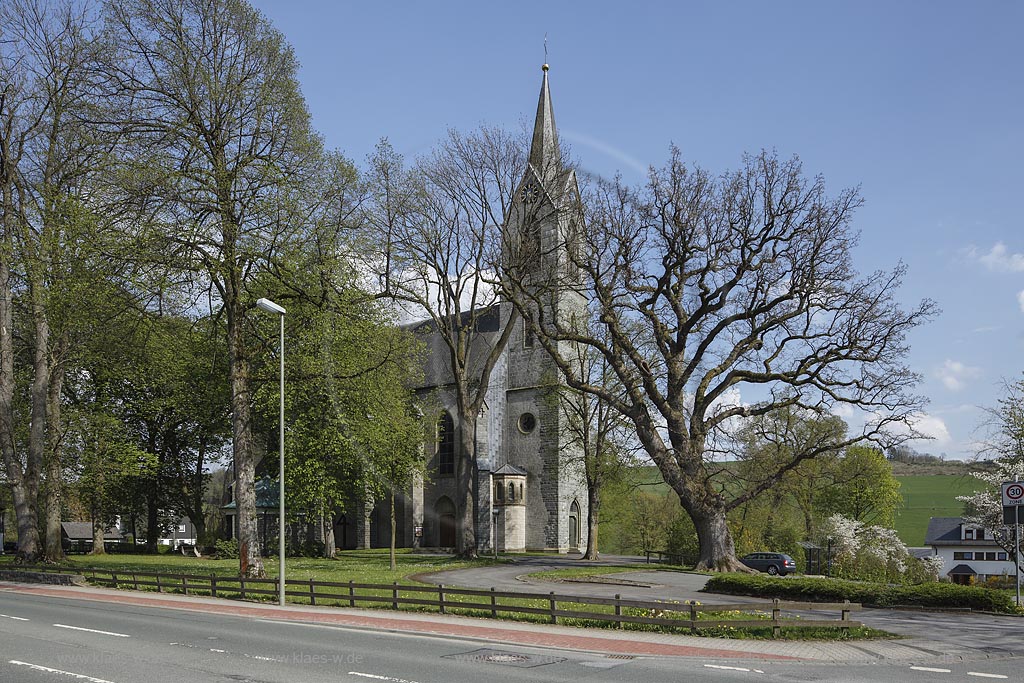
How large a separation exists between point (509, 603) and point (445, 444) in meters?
37.8

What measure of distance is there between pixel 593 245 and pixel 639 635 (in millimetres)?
19349

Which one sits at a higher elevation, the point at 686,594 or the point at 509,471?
the point at 509,471

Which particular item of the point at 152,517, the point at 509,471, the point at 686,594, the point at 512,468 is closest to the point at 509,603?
the point at 686,594

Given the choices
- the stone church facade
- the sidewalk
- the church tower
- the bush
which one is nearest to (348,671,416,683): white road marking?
the sidewalk

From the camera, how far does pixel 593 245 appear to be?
34.5m

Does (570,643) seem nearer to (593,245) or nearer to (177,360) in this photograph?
(593,245)

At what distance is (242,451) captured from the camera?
30172 millimetres

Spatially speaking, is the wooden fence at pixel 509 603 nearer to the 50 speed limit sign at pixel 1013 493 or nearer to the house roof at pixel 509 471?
the 50 speed limit sign at pixel 1013 493

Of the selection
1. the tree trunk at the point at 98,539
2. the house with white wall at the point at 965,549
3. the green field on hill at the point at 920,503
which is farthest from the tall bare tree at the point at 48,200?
the house with white wall at the point at 965,549

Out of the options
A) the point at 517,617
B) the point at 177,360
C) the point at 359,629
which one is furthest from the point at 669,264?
the point at 177,360

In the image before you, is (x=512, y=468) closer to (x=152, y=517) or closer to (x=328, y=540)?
(x=328, y=540)

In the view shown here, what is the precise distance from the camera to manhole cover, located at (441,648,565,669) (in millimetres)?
14005

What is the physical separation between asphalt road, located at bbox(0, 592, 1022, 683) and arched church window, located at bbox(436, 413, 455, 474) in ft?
136

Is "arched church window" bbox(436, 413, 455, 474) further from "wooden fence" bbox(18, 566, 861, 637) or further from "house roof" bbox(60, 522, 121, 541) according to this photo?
"house roof" bbox(60, 522, 121, 541)
